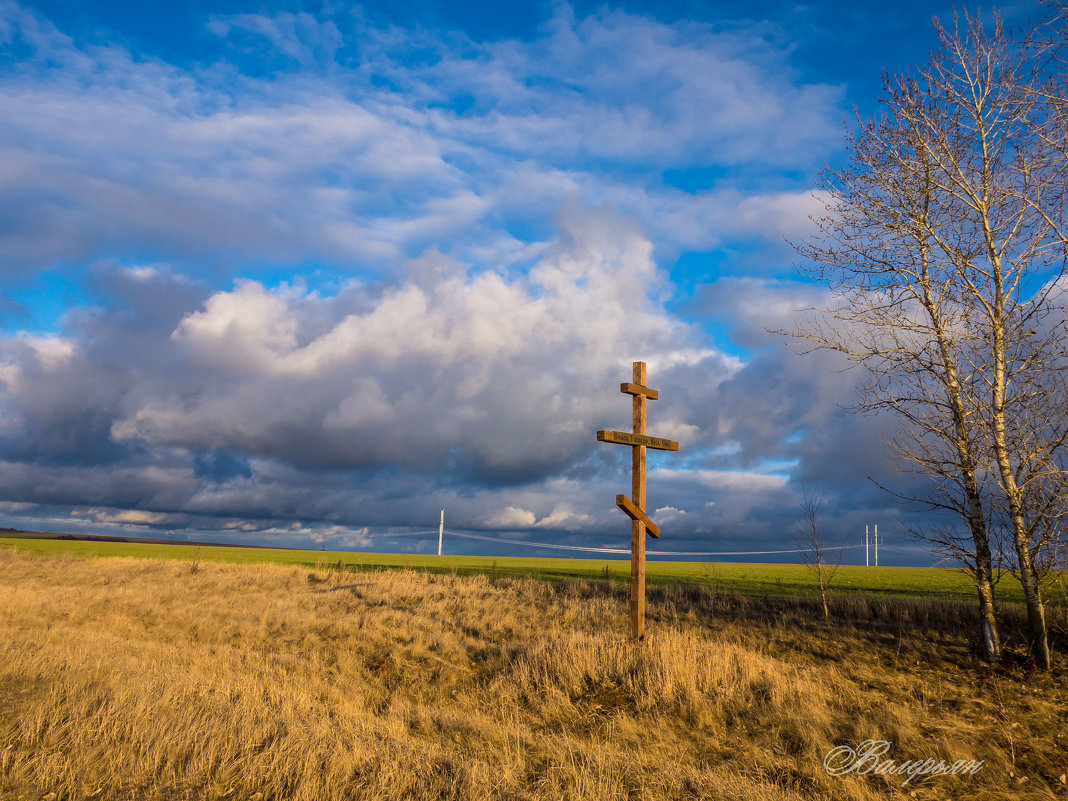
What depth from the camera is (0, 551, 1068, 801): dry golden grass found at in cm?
621

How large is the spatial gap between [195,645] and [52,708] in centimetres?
787

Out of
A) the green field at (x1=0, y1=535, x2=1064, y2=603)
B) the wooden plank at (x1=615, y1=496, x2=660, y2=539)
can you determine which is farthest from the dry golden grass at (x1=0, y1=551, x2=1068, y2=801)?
the green field at (x1=0, y1=535, x2=1064, y2=603)

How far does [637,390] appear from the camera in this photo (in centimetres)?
1306

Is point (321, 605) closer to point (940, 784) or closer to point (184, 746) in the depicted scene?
point (184, 746)

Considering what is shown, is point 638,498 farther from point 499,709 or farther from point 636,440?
point 499,709

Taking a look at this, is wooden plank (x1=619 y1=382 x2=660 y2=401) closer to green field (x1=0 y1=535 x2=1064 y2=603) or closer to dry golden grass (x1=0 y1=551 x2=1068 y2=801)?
dry golden grass (x1=0 y1=551 x2=1068 y2=801)

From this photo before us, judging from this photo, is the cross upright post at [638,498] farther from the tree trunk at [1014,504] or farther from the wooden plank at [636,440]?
the tree trunk at [1014,504]

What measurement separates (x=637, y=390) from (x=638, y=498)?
2.32 meters

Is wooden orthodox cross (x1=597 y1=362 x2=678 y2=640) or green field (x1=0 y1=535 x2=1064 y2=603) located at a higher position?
wooden orthodox cross (x1=597 y1=362 x2=678 y2=640)

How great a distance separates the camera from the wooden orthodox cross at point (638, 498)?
40.7 feet

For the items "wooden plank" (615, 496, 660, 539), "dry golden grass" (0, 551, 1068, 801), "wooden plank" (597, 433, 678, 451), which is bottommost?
"dry golden grass" (0, 551, 1068, 801)

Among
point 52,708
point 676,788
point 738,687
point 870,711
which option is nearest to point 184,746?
point 52,708

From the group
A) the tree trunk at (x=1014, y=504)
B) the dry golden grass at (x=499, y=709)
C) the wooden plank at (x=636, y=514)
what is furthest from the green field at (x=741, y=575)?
the wooden plank at (x=636, y=514)

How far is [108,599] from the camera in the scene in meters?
20.9
